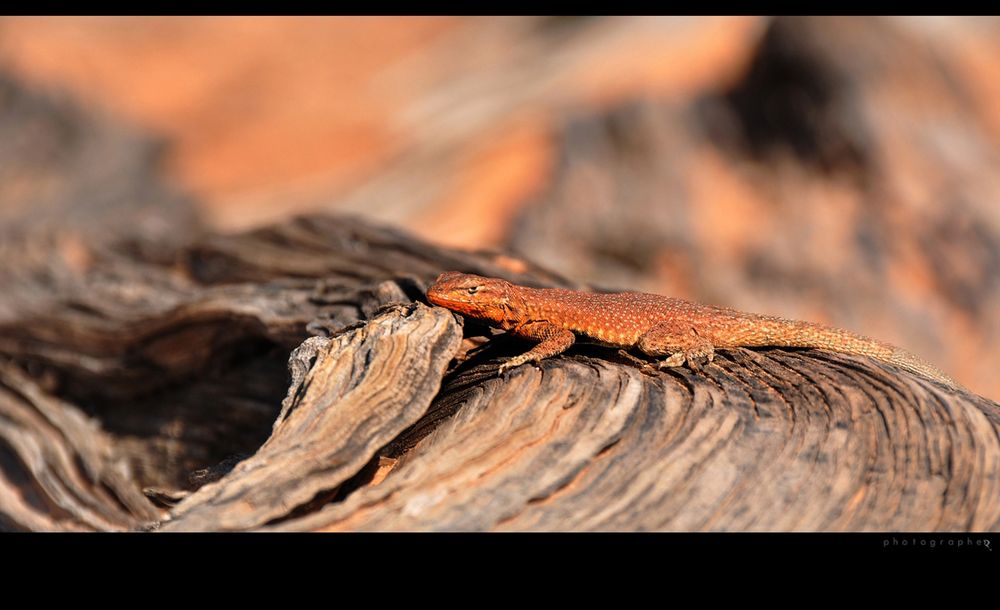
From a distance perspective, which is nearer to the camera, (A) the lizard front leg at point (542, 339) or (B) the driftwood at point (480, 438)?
(B) the driftwood at point (480, 438)

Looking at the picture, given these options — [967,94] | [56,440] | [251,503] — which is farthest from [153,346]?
[967,94]

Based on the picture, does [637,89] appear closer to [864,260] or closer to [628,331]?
[864,260]

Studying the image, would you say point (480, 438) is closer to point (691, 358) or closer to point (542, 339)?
point (542, 339)

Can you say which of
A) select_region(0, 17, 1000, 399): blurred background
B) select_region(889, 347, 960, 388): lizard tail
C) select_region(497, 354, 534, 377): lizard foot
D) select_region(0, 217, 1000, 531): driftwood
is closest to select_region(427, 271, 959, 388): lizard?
select_region(889, 347, 960, 388): lizard tail

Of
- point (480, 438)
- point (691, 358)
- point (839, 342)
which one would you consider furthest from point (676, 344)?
point (480, 438)

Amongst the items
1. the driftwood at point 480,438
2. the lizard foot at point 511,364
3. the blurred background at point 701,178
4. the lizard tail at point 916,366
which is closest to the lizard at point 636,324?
the lizard tail at point 916,366

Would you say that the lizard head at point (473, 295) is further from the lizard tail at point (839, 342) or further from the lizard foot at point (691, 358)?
the lizard tail at point (839, 342)
